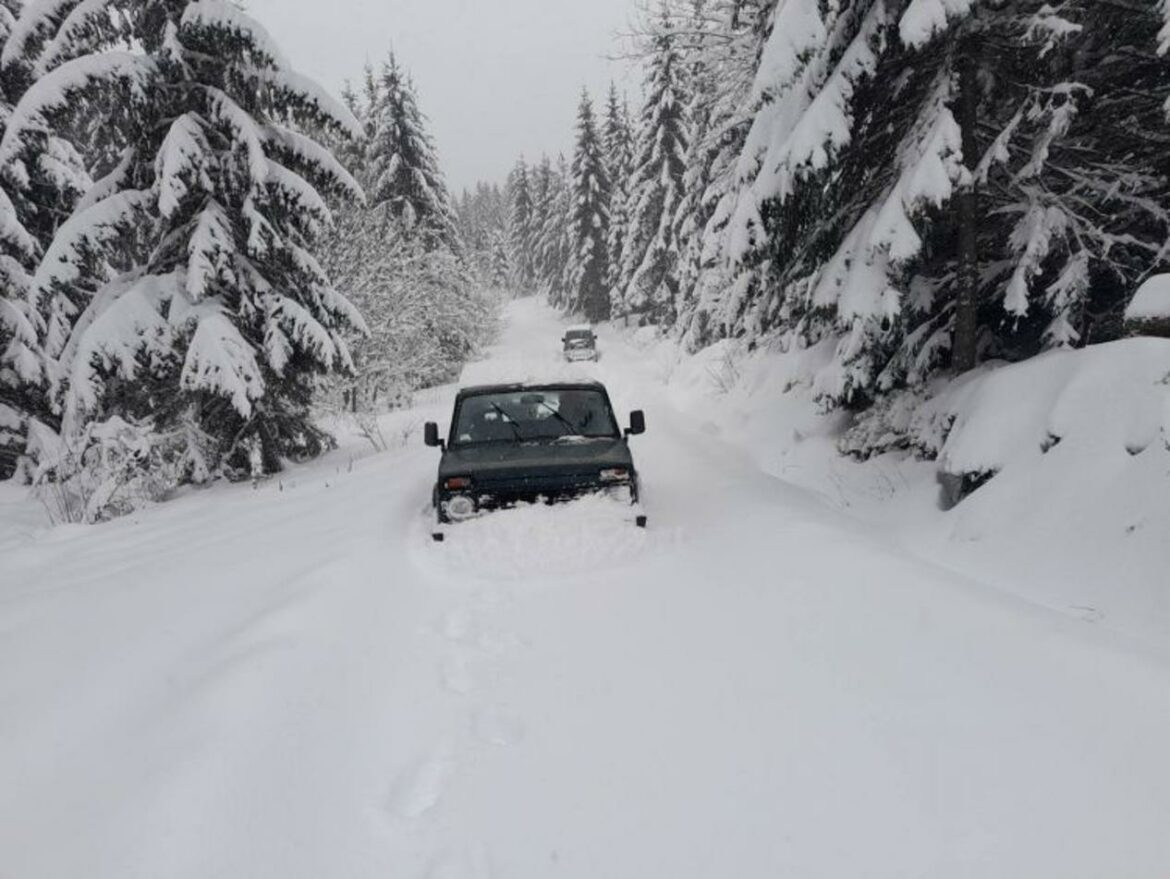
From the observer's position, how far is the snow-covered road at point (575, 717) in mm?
2746

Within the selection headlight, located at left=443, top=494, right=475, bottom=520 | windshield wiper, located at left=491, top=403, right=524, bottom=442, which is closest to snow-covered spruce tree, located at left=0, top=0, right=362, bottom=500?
windshield wiper, located at left=491, top=403, right=524, bottom=442

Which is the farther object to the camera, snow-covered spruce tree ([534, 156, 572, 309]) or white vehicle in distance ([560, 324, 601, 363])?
snow-covered spruce tree ([534, 156, 572, 309])

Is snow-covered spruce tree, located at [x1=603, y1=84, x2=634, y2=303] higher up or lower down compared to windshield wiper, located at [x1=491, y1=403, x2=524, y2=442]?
Result: higher up

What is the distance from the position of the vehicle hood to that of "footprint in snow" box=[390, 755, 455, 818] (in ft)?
8.87

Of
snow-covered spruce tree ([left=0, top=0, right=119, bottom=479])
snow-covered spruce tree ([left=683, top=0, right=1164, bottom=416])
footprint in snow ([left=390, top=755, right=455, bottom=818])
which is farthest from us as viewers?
snow-covered spruce tree ([left=0, top=0, right=119, bottom=479])

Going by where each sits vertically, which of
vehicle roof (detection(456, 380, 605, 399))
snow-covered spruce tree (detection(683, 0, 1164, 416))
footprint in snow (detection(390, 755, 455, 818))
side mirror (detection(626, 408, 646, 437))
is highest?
snow-covered spruce tree (detection(683, 0, 1164, 416))

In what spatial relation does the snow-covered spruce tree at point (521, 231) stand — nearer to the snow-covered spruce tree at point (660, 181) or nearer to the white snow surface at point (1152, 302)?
the snow-covered spruce tree at point (660, 181)

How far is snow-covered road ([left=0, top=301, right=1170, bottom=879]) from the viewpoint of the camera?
275 centimetres

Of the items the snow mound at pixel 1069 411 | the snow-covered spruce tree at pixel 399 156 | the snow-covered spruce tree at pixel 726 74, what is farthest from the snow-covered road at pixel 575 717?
the snow-covered spruce tree at pixel 399 156

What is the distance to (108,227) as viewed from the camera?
9297 mm

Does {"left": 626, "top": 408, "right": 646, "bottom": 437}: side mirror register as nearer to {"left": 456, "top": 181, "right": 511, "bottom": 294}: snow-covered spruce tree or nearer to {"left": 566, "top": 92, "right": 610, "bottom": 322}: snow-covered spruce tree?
{"left": 456, "top": 181, "right": 511, "bottom": 294}: snow-covered spruce tree

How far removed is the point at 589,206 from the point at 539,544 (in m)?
40.4

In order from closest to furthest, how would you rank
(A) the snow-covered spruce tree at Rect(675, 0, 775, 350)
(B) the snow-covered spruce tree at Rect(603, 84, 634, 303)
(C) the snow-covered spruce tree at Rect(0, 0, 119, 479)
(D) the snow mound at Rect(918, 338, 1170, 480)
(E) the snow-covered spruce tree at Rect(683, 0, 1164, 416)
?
1. (D) the snow mound at Rect(918, 338, 1170, 480)
2. (E) the snow-covered spruce tree at Rect(683, 0, 1164, 416)
3. (A) the snow-covered spruce tree at Rect(675, 0, 775, 350)
4. (C) the snow-covered spruce tree at Rect(0, 0, 119, 479)
5. (B) the snow-covered spruce tree at Rect(603, 84, 634, 303)

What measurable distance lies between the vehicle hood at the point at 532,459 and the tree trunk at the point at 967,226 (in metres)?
4.04
